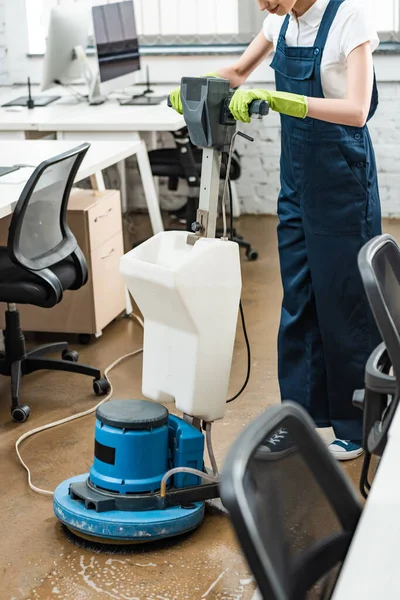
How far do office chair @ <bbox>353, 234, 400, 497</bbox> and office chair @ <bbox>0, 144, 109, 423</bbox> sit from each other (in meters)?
1.30

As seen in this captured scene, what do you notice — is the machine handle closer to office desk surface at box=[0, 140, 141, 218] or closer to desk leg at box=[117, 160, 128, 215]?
office desk surface at box=[0, 140, 141, 218]

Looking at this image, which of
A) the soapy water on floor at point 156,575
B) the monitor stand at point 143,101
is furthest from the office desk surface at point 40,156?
the soapy water on floor at point 156,575

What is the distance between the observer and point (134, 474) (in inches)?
87.3

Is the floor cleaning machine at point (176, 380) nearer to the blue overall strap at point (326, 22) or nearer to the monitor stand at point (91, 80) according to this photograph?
the blue overall strap at point (326, 22)

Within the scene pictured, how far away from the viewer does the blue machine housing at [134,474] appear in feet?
7.17

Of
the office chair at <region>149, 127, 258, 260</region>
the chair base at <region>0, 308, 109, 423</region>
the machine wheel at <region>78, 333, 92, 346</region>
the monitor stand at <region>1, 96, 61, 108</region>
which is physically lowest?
the machine wheel at <region>78, 333, 92, 346</region>

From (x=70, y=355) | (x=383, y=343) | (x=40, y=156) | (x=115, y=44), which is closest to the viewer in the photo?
(x=383, y=343)

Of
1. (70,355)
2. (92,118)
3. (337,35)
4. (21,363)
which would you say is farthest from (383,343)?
(92,118)

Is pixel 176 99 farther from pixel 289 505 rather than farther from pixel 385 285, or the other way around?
pixel 289 505

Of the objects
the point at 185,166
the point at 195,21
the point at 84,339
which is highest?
the point at 195,21

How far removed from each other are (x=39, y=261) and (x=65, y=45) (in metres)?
2.15

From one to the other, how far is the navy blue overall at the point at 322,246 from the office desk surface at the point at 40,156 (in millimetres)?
925

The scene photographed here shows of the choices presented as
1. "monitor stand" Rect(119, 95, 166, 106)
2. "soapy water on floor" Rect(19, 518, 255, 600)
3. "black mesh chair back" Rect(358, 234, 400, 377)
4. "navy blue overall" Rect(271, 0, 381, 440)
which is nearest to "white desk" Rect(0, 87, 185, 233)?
"monitor stand" Rect(119, 95, 166, 106)

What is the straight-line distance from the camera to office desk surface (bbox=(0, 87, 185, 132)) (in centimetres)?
414
